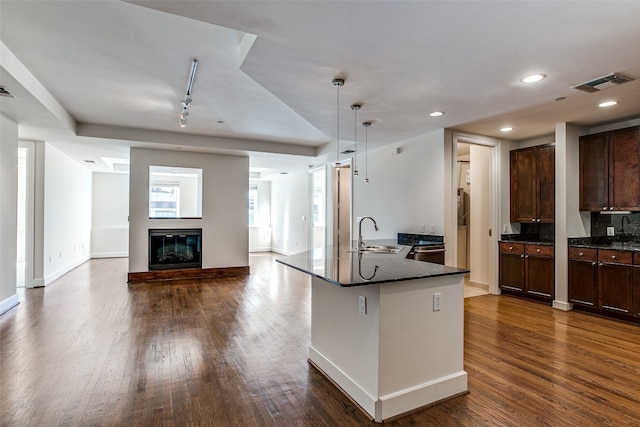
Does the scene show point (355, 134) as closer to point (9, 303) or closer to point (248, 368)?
point (248, 368)

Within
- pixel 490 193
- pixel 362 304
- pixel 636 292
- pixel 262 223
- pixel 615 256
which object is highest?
pixel 490 193

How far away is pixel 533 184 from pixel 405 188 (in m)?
1.87

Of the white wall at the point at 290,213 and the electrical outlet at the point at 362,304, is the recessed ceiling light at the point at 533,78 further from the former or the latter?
the white wall at the point at 290,213

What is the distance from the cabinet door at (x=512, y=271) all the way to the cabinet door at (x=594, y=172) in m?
1.08

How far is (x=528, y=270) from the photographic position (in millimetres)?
4914

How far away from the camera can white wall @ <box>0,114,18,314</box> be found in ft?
13.9

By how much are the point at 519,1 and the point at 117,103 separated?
4.41 metres

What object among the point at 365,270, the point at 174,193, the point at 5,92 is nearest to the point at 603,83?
the point at 365,270

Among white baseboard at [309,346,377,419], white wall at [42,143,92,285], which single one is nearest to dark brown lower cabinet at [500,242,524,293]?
white baseboard at [309,346,377,419]

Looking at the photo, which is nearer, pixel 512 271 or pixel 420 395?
pixel 420 395

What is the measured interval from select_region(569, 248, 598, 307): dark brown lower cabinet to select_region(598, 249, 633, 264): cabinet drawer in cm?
6

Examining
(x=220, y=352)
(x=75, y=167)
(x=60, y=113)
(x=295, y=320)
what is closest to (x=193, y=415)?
(x=220, y=352)

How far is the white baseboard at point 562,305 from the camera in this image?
14.5 ft

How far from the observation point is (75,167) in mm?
7664
